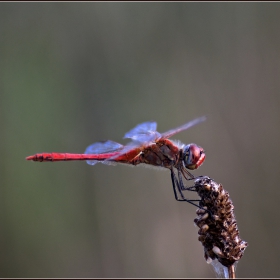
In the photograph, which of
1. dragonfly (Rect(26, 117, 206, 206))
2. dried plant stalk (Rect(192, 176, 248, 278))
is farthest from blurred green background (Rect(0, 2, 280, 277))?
dried plant stalk (Rect(192, 176, 248, 278))

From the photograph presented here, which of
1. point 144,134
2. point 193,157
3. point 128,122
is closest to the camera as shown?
point 193,157

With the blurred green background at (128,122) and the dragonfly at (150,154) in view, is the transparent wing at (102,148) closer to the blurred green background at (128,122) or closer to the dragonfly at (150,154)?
the dragonfly at (150,154)

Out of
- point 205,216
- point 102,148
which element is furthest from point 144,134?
point 205,216

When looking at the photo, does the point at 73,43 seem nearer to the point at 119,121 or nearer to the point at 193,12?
the point at 119,121

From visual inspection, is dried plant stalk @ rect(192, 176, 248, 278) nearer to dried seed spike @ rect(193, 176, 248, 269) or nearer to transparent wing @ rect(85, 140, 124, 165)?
dried seed spike @ rect(193, 176, 248, 269)

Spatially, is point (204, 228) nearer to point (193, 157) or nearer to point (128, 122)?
point (193, 157)

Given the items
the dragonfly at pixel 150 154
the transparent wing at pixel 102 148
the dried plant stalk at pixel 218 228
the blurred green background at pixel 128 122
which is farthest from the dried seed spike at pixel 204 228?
the blurred green background at pixel 128 122

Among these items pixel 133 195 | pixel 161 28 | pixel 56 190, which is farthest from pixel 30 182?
pixel 161 28
